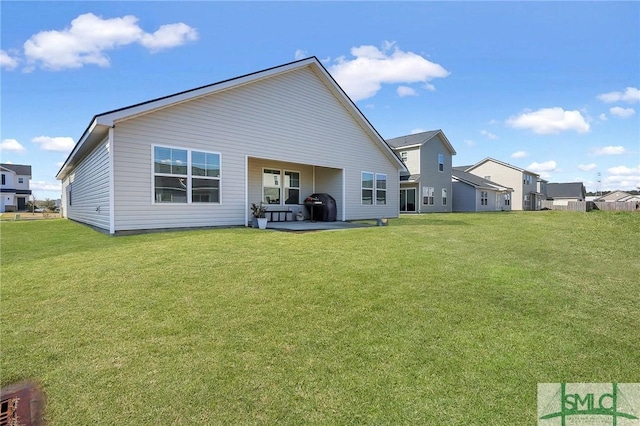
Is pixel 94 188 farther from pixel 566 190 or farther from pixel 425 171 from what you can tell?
pixel 566 190

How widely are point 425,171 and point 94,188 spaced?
2339 centimetres

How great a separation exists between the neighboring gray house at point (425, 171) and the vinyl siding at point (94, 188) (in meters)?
21.5

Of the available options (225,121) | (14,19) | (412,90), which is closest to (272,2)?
(225,121)

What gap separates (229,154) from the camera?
11008 mm

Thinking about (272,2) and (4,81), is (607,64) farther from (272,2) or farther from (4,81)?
(4,81)

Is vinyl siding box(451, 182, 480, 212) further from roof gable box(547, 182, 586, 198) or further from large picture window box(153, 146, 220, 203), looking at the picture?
roof gable box(547, 182, 586, 198)

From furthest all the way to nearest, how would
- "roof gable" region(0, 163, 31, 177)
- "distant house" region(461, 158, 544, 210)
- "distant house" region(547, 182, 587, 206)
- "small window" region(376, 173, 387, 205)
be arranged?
"distant house" region(547, 182, 587, 206) → "roof gable" region(0, 163, 31, 177) → "distant house" region(461, 158, 544, 210) → "small window" region(376, 173, 387, 205)

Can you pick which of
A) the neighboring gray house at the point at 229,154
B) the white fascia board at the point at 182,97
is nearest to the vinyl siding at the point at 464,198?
the neighboring gray house at the point at 229,154

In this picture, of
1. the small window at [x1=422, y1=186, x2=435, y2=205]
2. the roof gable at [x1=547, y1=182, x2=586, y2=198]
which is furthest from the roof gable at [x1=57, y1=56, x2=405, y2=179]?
the roof gable at [x1=547, y1=182, x2=586, y2=198]

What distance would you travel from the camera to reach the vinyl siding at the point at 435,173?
26.9 metres

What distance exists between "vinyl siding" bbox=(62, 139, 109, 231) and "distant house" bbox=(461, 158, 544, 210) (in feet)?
139

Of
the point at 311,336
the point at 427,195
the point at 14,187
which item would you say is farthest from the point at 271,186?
the point at 14,187

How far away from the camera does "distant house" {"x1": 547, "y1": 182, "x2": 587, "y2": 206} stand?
183ft

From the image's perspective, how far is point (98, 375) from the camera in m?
2.44
